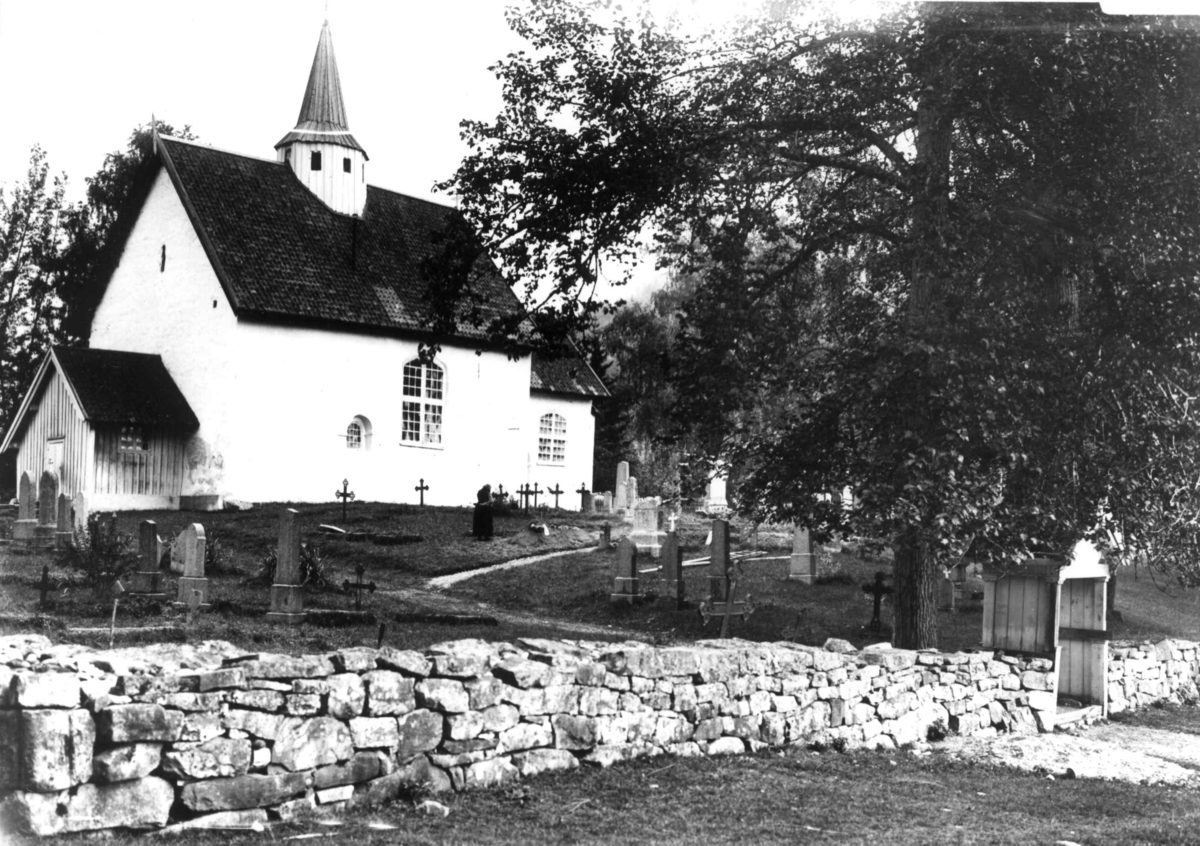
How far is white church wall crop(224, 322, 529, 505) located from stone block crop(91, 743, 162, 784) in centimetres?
2686

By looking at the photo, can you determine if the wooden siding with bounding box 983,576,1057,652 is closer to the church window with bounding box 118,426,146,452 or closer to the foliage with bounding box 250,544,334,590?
the foliage with bounding box 250,544,334,590

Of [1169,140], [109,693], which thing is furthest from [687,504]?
[109,693]

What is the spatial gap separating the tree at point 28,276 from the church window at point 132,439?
9.85ft

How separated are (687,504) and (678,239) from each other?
22.6 m

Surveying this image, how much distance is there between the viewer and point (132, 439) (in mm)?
31797

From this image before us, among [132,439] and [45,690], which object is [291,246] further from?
[45,690]

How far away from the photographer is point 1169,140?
12.8 meters

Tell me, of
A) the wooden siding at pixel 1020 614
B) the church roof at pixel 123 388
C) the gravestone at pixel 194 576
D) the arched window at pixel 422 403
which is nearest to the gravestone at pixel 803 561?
the wooden siding at pixel 1020 614

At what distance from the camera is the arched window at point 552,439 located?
131 ft

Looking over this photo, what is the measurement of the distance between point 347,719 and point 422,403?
2942cm

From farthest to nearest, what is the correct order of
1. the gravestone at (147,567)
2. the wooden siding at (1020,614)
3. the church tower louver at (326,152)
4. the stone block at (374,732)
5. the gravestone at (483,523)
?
the church tower louver at (326,152), the gravestone at (483,523), the gravestone at (147,567), the wooden siding at (1020,614), the stone block at (374,732)

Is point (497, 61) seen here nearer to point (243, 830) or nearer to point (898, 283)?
point (898, 283)

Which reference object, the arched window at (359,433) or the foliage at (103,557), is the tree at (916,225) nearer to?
the foliage at (103,557)

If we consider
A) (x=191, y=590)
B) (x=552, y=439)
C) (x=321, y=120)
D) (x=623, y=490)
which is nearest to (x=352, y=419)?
(x=552, y=439)
